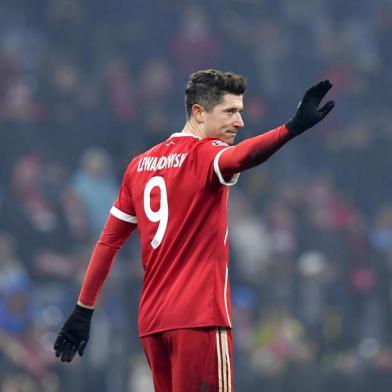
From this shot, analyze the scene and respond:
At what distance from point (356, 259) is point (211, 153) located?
6.72 m

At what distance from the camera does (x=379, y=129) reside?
12328mm

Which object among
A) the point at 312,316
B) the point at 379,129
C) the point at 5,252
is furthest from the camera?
the point at 379,129

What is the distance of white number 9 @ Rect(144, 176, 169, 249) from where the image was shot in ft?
15.2

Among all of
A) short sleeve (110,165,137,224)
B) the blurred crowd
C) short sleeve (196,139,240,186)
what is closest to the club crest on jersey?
short sleeve (196,139,240,186)

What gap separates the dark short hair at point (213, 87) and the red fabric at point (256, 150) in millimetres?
374

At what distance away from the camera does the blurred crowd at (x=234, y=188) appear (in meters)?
9.83

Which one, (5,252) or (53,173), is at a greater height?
(53,173)

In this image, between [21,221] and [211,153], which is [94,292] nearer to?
[211,153]

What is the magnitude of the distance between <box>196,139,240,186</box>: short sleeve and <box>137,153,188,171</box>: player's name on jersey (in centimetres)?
9

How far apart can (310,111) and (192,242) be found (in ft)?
2.25

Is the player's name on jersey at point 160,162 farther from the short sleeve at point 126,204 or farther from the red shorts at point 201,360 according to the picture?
the red shorts at point 201,360

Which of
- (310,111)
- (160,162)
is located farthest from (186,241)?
(310,111)

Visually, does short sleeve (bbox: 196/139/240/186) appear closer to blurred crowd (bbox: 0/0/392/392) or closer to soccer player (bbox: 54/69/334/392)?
soccer player (bbox: 54/69/334/392)

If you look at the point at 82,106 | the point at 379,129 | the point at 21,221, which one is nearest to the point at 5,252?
the point at 21,221
